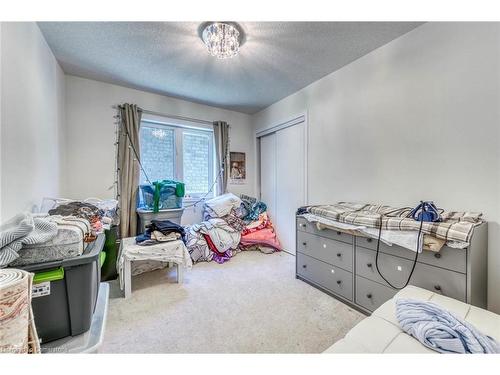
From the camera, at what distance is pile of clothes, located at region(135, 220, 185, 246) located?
2172 mm

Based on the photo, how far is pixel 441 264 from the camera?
128 centimetres

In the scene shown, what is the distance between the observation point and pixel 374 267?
63.6 inches

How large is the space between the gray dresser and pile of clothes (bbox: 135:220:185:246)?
1.42m

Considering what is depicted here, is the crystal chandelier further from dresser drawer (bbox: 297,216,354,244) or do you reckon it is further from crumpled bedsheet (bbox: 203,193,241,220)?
crumpled bedsheet (bbox: 203,193,241,220)

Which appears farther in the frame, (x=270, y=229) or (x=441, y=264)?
(x=270, y=229)

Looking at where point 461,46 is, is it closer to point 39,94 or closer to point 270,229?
point 270,229

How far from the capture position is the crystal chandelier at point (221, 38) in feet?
5.30

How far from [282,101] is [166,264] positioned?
9.73ft

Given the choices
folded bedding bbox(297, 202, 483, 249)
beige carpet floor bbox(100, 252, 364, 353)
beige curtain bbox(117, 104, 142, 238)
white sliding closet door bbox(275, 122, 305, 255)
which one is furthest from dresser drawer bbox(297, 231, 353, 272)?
beige curtain bbox(117, 104, 142, 238)

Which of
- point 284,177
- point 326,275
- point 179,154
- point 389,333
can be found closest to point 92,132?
point 179,154

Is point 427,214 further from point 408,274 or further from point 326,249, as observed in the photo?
point 326,249

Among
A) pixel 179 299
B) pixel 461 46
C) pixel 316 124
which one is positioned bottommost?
pixel 179 299

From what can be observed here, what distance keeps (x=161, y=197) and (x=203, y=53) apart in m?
1.85
